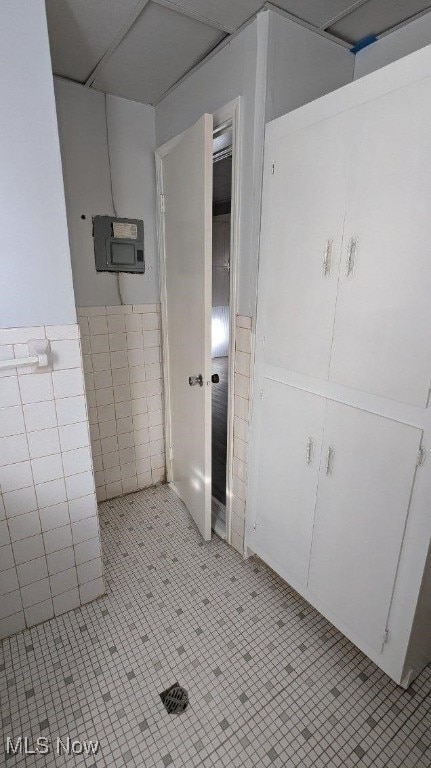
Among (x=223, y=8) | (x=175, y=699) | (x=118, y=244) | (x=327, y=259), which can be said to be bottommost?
(x=175, y=699)

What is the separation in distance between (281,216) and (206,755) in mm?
1881

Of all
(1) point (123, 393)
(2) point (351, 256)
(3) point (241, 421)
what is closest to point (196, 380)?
(3) point (241, 421)

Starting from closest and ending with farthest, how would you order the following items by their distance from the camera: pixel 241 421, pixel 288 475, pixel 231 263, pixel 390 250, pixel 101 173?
1. pixel 390 250
2. pixel 288 475
3. pixel 231 263
4. pixel 241 421
5. pixel 101 173

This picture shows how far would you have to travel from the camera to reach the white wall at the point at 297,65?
4.46 ft

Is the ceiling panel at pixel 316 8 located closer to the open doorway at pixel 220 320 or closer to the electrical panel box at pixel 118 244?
the open doorway at pixel 220 320

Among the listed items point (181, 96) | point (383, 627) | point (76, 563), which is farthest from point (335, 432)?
point (181, 96)

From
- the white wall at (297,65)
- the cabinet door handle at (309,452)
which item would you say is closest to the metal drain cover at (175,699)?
the cabinet door handle at (309,452)

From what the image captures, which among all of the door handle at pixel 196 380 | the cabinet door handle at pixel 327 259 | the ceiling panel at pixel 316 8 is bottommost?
the door handle at pixel 196 380

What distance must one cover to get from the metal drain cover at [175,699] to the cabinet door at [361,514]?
24.5 inches

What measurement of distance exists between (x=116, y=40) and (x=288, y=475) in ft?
6.39

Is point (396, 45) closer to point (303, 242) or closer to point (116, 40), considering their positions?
point (303, 242)

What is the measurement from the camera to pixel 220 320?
565 centimetres

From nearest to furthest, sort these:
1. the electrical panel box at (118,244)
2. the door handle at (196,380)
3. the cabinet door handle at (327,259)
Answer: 1. the cabinet door handle at (327,259)
2. the door handle at (196,380)
3. the electrical panel box at (118,244)

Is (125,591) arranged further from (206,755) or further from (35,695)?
(206,755)
